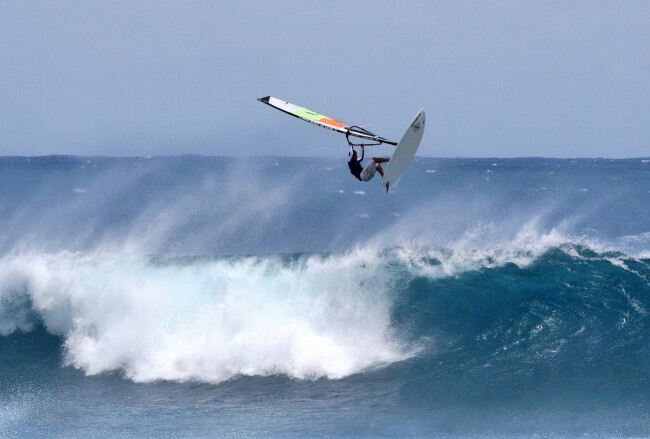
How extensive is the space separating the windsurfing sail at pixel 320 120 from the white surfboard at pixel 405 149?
1.16ft

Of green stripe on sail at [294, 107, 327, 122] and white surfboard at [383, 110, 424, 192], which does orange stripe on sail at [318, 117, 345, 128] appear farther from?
white surfboard at [383, 110, 424, 192]

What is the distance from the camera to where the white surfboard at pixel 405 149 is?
424 inches

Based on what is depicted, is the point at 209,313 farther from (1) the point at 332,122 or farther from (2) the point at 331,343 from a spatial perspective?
(1) the point at 332,122

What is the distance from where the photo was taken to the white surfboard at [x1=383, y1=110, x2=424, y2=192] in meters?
10.8

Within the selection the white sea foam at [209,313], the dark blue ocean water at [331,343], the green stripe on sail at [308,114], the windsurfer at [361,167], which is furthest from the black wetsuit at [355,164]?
the white sea foam at [209,313]

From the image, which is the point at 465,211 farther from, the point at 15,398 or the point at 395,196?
the point at 15,398

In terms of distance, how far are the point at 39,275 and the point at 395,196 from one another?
36504 millimetres

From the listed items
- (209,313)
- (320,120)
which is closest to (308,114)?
(320,120)

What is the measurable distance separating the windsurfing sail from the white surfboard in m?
0.35

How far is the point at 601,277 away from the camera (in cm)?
1541

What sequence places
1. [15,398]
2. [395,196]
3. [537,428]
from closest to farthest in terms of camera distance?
[537,428]
[15,398]
[395,196]

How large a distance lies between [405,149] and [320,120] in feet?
4.84

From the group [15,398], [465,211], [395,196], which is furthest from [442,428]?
[395,196]

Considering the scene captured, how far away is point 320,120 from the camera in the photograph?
11.8 m
